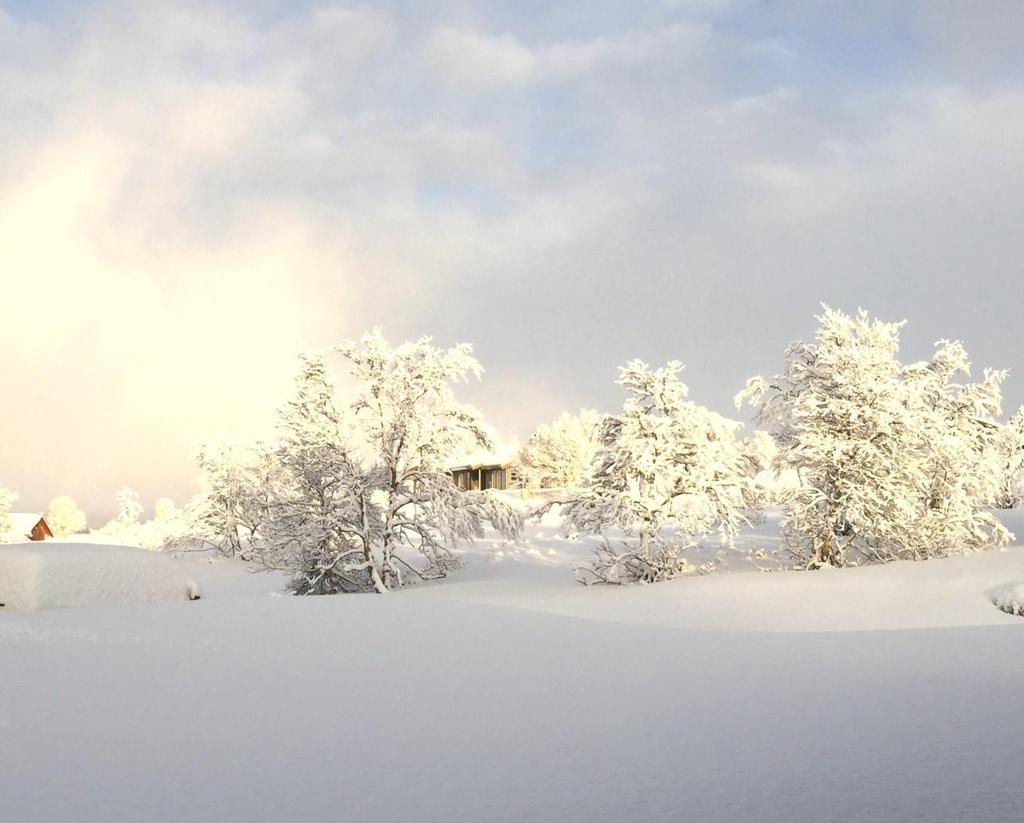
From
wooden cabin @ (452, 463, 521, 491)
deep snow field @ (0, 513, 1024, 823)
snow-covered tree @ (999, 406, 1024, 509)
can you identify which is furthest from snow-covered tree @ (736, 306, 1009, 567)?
wooden cabin @ (452, 463, 521, 491)

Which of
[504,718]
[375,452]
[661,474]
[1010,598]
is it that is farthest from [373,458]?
[504,718]

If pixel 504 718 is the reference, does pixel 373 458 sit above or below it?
above

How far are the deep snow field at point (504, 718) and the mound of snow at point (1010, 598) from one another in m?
0.67

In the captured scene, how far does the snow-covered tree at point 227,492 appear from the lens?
3862cm

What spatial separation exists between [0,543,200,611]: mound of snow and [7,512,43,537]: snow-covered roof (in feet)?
202

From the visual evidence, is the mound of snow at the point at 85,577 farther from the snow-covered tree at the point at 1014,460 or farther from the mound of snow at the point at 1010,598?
the snow-covered tree at the point at 1014,460

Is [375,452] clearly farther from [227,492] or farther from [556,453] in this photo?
[556,453]

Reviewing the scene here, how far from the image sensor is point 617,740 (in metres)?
6.61

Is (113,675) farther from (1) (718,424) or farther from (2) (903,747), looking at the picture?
(1) (718,424)

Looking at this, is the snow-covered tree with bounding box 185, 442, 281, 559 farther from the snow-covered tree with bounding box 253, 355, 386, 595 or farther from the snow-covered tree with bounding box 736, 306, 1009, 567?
the snow-covered tree with bounding box 736, 306, 1009, 567

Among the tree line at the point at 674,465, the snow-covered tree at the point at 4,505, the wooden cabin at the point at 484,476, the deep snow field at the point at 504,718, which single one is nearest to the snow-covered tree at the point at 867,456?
the tree line at the point at 674,465

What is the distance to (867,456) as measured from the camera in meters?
23.0

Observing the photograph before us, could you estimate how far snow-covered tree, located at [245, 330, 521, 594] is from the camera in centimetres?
2538

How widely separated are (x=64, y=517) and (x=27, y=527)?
37.1 metres
